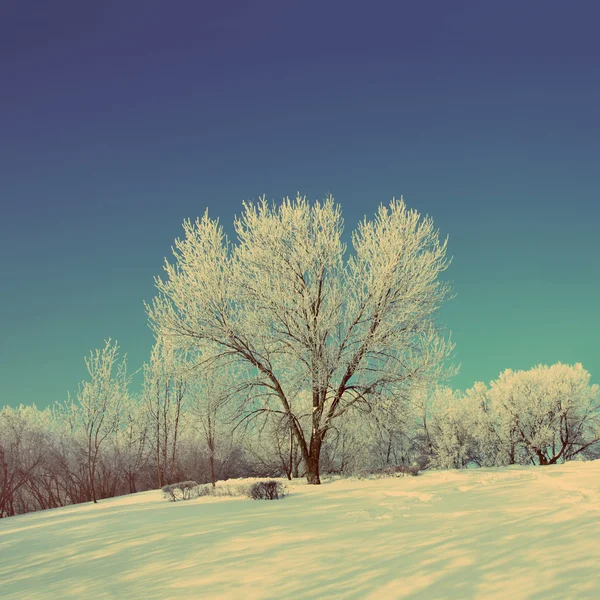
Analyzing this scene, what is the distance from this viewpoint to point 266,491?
9.63 m

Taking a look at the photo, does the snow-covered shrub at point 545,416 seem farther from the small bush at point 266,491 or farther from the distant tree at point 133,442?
the small bush at point 266,491

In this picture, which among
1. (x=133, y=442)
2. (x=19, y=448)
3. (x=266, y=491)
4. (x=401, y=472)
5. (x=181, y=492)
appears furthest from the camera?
(x=133, y=442)

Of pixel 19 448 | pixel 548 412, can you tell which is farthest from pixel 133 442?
pixel 548 412

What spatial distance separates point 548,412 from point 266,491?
2926 cm

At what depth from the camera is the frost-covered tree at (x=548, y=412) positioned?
3291cm

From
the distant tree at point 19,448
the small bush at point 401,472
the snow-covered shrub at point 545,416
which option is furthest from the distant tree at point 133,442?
the snow-covered shrub at point 545,416

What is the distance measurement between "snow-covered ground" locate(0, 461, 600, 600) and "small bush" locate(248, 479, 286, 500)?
50.8 inches

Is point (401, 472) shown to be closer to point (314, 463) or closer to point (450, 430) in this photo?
point (314, 463)

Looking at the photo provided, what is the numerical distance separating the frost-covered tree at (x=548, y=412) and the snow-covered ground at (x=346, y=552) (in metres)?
27.2

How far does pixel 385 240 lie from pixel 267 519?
29.6 feet

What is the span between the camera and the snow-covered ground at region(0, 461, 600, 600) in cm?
367

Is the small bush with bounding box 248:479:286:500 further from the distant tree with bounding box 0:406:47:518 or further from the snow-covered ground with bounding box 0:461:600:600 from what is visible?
the distant tree with bounding box 0:406:47:518

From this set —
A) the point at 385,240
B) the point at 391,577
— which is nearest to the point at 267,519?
the point at 391,577

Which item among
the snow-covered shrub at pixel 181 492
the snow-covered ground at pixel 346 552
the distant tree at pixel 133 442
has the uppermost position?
the distant tree at pixel 133 442
